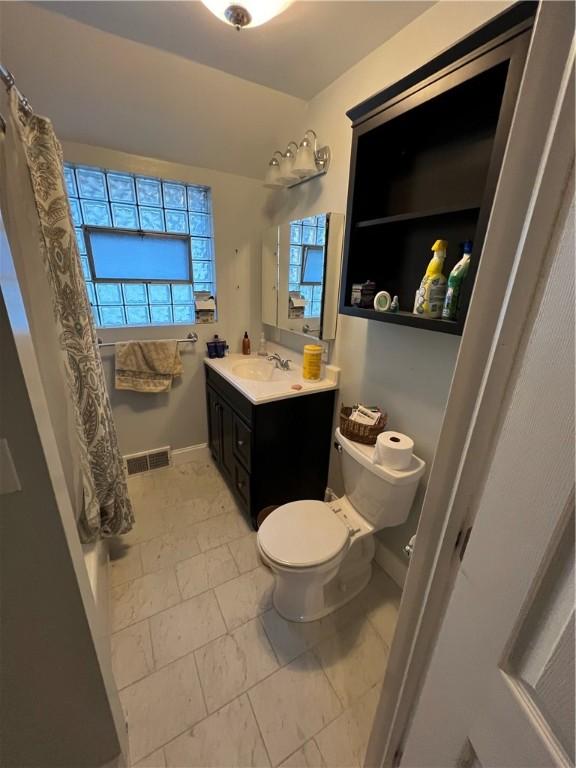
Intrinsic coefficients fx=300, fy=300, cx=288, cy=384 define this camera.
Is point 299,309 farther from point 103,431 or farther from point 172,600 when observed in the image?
point 172,600

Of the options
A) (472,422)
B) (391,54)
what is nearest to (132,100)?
(391,54)

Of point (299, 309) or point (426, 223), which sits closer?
point (426, 223)

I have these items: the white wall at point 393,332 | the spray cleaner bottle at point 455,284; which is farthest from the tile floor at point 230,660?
the spray cleaner bottle at point 455,284

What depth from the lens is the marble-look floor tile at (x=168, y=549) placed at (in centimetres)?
160

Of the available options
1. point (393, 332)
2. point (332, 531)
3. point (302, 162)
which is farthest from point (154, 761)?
point (302, 162)

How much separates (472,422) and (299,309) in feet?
5.02

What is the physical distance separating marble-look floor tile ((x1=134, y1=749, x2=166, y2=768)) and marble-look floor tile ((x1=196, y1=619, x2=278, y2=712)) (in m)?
0.17

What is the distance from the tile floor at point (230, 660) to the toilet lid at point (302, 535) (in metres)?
0.43

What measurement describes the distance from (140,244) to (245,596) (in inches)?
85.5

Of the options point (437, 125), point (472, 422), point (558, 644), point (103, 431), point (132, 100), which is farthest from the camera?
point (132, 100)

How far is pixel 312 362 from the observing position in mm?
1754

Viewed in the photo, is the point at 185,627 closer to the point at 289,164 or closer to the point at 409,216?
the point at 409,216

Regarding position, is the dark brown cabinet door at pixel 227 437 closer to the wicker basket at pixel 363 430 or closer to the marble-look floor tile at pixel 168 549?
the marble-look floor tile at pixel 168 549

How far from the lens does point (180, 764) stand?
3.12ft
